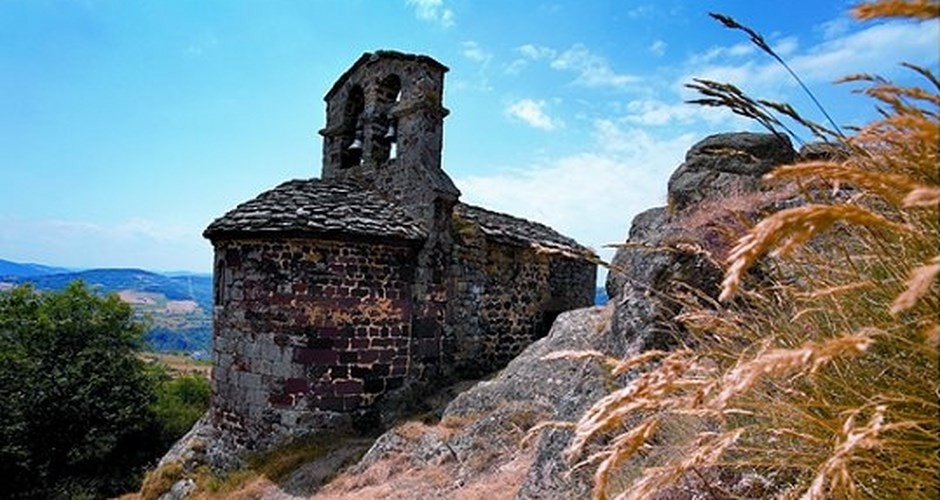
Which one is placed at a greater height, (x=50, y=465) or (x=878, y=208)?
(x=878, y=208)

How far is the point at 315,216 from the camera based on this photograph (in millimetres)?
9133

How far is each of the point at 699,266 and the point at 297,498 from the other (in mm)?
5896

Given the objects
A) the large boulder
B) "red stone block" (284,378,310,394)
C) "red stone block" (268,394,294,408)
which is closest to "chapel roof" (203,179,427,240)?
"red stone block" (284,378,310,394)

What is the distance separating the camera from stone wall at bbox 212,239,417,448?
905cm

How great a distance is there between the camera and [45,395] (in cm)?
1622

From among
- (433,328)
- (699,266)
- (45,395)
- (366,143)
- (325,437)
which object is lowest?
(45,395)

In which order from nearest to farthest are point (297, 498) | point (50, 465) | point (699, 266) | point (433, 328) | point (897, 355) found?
point (897, 355)
point (699, 266)
point (297, 498)
point (433, 328)
point (50, 465)

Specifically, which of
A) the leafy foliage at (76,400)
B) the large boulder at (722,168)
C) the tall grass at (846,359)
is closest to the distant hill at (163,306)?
the leafy foliage at (76,400)

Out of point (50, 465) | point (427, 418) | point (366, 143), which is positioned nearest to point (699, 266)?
point (427, 418)

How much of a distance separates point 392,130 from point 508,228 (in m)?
3.27

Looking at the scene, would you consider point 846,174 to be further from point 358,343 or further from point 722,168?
point 358,343

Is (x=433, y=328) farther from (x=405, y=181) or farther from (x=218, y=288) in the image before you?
(x=218, y=288)

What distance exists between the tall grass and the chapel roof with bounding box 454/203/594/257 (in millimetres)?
8571

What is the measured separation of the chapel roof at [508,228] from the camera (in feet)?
38.0
